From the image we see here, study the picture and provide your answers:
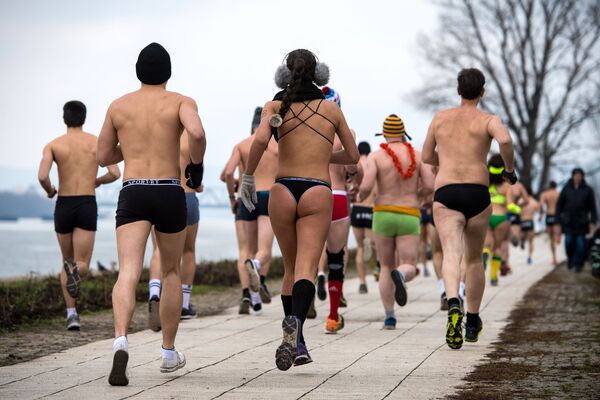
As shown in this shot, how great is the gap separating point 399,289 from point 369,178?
121 cm

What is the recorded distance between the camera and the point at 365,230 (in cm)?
1770

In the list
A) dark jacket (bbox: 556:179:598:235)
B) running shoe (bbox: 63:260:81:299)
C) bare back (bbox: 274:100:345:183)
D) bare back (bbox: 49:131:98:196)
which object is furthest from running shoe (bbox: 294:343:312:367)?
dark jacket (bbox: 556:179:598:235)

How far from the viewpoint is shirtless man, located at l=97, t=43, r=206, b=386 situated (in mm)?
7320

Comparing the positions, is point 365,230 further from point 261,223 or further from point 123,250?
point 123,250

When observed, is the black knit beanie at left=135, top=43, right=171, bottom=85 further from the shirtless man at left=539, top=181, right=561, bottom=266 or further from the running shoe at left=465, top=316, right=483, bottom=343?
the shirtless man at left=539, top=181, right=561, bottom=266

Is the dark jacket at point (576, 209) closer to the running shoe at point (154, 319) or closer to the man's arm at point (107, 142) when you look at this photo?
the running shoe at point (154, 319)

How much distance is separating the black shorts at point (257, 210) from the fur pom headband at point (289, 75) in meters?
3.78

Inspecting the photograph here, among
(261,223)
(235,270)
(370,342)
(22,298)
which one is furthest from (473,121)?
(235,270)

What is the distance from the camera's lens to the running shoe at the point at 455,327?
29.3ft

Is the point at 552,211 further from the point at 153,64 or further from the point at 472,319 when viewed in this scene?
the point at 153,64

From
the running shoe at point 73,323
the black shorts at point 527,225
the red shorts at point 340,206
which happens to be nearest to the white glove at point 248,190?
the red shorts at point 340,206

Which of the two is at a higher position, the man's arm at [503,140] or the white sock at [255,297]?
the man's arm at [503,140]

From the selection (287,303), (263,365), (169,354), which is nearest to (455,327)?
(287,303)

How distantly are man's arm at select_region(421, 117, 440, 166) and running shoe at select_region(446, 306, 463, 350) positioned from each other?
58.1 inches
